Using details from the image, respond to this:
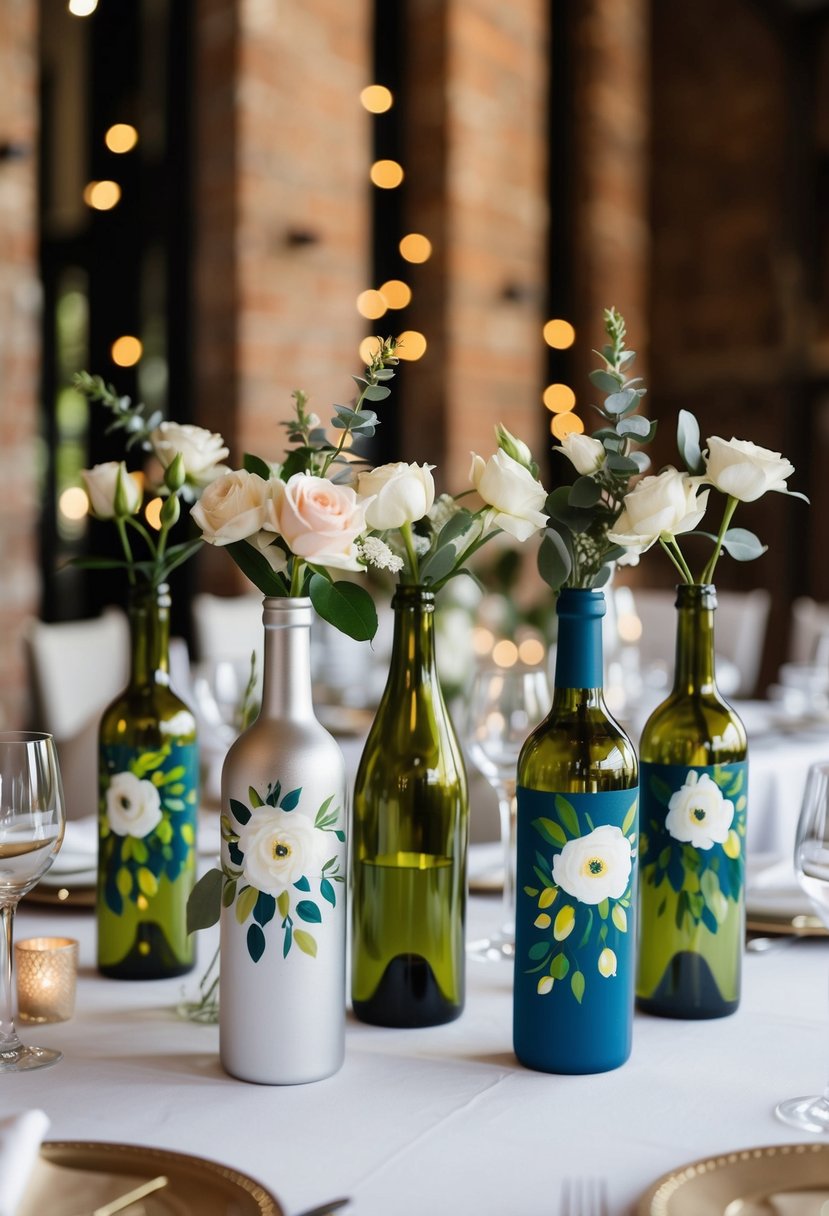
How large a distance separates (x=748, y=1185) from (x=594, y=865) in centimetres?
23

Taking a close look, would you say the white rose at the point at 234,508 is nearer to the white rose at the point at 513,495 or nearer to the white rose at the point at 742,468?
the white rose at the point at 513,495

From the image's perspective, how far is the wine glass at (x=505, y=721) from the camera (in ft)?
4.08

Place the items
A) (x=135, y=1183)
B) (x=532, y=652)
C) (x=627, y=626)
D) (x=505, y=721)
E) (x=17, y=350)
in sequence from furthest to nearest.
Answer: (x=17, y=350) → (x=532, y=652) → (x=627, y=626) → (x=505, y=721) → (x=135, y=1183)

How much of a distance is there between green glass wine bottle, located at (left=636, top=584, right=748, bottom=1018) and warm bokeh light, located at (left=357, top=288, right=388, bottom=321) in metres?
3.95

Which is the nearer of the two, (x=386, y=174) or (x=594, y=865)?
(x=594, y=865)

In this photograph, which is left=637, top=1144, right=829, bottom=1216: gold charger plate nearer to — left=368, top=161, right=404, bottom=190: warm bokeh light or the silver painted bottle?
the silver painted bottle

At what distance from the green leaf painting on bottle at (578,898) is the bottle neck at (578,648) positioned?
73mm

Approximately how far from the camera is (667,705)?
104 centimetres

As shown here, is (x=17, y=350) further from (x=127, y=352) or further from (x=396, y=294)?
(x=396, y=294)

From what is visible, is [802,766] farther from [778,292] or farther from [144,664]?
[778,292]

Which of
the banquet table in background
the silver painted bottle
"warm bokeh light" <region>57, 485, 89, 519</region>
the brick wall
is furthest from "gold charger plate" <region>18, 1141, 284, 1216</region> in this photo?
"warm bokeh light" <region>57, 485, 89, 519</region>

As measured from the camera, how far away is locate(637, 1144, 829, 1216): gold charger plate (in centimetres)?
70

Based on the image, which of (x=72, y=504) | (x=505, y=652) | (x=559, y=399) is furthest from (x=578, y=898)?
(x=559, y=399)

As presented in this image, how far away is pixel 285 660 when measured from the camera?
34.8 inches
